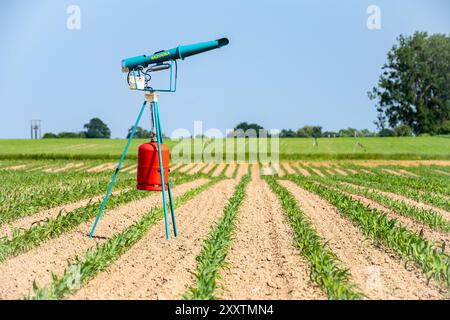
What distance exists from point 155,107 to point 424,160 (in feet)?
122

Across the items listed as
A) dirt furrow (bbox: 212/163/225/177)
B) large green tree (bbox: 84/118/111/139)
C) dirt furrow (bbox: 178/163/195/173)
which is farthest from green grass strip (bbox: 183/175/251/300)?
large green tree (bbox: 84/118/111/139)

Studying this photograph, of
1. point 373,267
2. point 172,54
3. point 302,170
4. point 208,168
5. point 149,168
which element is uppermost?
point 172,54

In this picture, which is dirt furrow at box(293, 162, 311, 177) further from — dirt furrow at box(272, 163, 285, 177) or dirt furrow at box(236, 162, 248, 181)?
dirt furrow at box(236, 162, 248, 181)

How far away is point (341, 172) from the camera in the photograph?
114ft

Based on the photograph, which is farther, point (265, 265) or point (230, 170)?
point (230, 170)

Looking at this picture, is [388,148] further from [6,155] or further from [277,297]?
[277,297]

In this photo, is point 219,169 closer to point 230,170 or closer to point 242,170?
point 230,170

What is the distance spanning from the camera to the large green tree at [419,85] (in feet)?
233

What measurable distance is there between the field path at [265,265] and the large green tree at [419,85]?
6386 centimetres

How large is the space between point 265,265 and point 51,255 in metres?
3.30

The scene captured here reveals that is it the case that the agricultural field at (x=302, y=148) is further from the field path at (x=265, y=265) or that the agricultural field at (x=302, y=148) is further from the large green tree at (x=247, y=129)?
the field path at (x=265, y=265)

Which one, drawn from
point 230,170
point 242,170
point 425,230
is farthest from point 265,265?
point 230,170

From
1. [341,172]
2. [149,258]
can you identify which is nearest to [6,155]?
[341,172]

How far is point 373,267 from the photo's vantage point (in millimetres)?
8055
